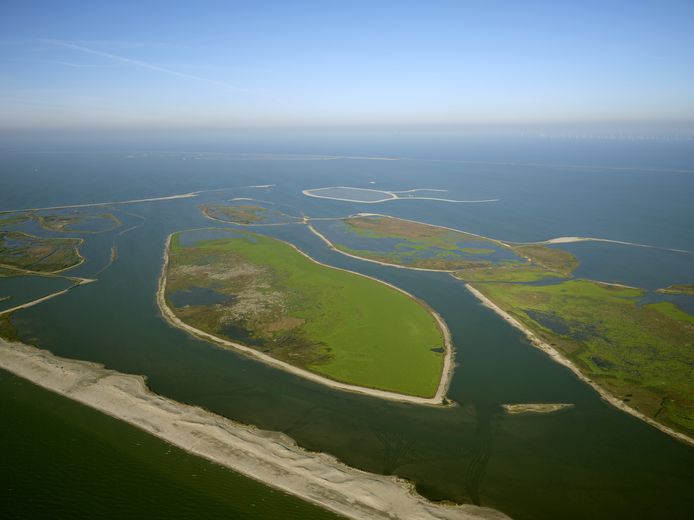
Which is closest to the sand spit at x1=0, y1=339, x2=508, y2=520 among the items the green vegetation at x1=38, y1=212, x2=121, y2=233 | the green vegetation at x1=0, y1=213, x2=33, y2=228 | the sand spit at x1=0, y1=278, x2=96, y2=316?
the sand spit at x1=0, y1=278, x2=96, y2=316

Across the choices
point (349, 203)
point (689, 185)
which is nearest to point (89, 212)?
point (349, 203)

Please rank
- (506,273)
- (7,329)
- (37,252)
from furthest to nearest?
(37,252) → (506,273) → (7,329)

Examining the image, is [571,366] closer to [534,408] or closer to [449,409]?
[534,408]

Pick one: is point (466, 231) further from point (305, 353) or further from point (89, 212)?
point (89, 212)

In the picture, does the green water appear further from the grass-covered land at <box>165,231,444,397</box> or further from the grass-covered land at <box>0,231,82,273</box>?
the grass-covered land at <box>0,231,82,273</box>

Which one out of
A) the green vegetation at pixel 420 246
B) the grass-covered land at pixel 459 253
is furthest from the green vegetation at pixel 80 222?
the green vegetation at pixel 420 246

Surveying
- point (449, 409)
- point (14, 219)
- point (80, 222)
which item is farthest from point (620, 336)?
point (14, 219)
